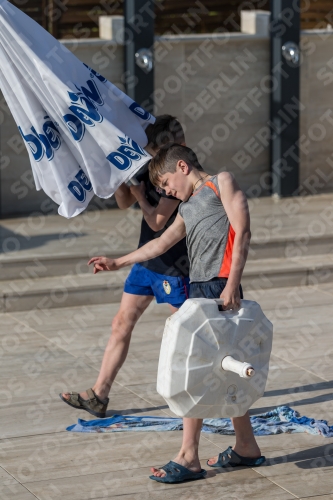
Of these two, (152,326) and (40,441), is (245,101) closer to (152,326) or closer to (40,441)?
(152,326)

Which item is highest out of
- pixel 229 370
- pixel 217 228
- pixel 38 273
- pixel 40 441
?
pixel 217 228

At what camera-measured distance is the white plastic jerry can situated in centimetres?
467

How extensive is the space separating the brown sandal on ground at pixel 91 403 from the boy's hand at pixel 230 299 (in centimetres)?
156

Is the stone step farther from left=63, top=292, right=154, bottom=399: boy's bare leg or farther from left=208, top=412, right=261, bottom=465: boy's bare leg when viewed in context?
left=208, top=412, right=261, bottom=465: boy's bare leg

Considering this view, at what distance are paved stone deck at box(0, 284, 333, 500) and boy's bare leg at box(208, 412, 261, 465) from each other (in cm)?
9

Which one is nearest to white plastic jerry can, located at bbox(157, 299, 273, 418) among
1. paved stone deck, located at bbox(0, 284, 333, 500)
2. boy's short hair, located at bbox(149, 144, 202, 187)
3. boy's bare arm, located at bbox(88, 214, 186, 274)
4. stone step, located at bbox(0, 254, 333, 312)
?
paved stone deck, located at bbox(0, 284, 333, 500)

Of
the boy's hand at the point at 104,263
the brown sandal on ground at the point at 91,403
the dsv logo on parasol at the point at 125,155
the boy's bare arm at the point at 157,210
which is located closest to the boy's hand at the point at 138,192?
the boy's bare arm at the point at 157,210

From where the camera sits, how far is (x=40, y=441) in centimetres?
567

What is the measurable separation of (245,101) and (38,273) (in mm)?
4018

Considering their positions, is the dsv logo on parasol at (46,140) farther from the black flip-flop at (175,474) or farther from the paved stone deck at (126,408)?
the black flip-flop at (175,474)

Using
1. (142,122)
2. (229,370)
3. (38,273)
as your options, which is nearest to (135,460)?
(229,370)

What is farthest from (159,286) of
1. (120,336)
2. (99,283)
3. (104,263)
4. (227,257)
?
(99,283)

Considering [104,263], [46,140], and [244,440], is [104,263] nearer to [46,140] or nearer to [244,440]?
[46,140]

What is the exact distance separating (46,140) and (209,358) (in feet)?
5.45
